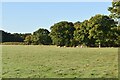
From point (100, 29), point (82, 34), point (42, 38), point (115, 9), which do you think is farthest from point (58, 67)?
point (42, 38)

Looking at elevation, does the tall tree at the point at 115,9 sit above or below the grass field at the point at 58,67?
above

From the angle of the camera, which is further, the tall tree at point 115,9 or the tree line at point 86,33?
the tree line at point 86,33

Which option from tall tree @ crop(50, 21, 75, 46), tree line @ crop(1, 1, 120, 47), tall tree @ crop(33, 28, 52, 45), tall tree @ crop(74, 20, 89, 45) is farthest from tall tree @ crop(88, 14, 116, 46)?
tall tree @ crop(33, 28, 52, 45)

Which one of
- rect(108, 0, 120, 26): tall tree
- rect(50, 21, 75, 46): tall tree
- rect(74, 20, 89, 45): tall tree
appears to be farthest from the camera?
rect(50, 21, 75, 46): tall tree

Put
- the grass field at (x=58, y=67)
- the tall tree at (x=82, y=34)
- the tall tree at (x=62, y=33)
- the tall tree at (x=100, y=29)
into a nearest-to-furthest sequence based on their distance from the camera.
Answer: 1. the grass field at (x=58, y=67)
2. the tall tree at (x=100, y=29)
3. the tall tree at (x=82, y=34)
4. the tall tree at (x=62, y=33)

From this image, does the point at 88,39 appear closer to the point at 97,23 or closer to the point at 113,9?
the point at 97,23

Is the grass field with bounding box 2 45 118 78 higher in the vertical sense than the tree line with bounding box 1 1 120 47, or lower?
lower

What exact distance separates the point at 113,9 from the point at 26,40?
119262 mm

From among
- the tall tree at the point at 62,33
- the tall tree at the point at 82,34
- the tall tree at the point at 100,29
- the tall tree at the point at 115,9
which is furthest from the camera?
the tall tree at the point at 62,33

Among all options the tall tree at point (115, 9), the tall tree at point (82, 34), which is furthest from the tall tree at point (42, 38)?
the tall tree at point (115, 9)

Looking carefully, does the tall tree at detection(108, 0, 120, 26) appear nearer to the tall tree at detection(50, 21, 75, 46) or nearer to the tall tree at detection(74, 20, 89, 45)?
the tall tree at detection(74, 20, 89, 45)

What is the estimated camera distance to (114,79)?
14562 millimetres

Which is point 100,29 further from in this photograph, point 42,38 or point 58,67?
point 58,67

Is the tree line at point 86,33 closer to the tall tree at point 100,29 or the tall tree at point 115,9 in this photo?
the tall tree at point 100,29
